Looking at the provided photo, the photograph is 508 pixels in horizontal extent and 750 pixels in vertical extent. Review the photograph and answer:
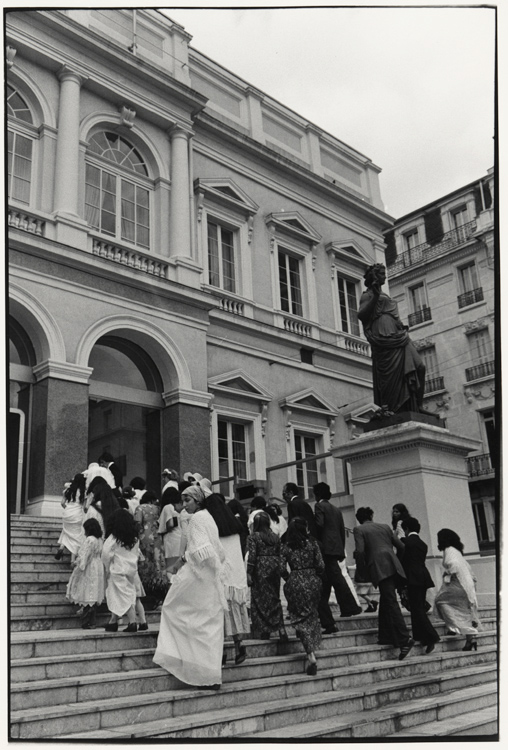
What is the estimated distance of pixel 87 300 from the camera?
13664 millimetres

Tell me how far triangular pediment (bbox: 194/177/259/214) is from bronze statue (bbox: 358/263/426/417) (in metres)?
8.27

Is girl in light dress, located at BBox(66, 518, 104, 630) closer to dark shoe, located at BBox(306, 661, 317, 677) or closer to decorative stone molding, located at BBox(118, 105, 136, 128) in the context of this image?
dark shoe, located at BBox(306, 661, 317, 677)

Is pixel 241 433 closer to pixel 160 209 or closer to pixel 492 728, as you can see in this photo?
pixel 160 209

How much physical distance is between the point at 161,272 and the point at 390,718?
11.5 metres

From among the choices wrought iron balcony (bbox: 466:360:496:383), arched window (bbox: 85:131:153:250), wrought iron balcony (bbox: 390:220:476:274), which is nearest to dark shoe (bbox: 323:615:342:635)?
arched window (bbox: 85:131:153:250)

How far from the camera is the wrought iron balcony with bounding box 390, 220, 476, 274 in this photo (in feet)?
89.1

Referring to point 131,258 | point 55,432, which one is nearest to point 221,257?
point 131,258

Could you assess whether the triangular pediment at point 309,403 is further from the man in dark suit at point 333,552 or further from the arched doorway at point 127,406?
the man in dark suit at point 333,552

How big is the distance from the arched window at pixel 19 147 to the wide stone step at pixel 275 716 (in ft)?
35.7

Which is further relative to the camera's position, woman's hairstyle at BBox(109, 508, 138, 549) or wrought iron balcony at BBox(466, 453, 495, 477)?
wrought iron balcony at BBox(466, 453, 495, 477)

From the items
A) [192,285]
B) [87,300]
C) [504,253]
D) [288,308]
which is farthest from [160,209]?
[504,253]

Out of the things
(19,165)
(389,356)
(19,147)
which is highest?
(19,147)

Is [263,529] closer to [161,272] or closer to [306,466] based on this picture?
[161,272]

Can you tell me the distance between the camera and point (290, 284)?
19.7 metres
